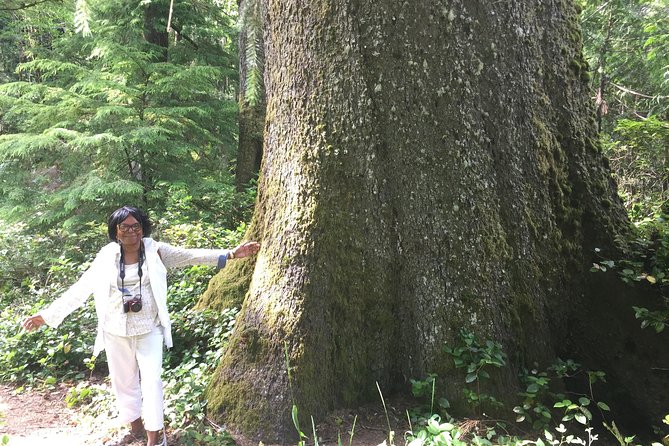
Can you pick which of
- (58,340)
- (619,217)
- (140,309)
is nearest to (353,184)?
(140,309)

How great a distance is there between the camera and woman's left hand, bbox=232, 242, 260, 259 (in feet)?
12.4

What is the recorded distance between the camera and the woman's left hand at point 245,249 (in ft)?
12.4

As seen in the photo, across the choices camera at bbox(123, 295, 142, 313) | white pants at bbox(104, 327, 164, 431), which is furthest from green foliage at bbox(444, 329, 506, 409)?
camera at bbox(123, 295, 142, 313)

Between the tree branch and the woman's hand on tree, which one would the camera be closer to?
the woman's hand on tree

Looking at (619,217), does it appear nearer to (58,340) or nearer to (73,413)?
(73,413)

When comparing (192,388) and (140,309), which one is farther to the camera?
(192,388)

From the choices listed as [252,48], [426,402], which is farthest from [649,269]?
[252,48]

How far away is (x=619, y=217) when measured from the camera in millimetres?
3932

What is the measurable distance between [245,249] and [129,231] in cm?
91

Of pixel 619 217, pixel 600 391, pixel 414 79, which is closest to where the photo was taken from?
pixel 414 79

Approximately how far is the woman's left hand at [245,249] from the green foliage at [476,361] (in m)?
1.73

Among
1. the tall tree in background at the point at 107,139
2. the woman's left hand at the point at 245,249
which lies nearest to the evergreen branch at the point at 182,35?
the tall tree in background at the point at 107,139

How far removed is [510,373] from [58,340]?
473cm

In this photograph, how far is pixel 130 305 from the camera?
10.8 ft
